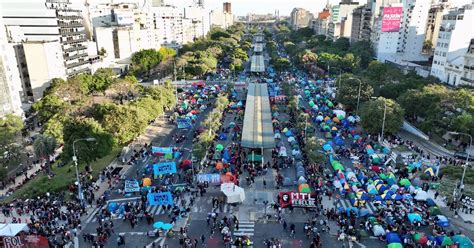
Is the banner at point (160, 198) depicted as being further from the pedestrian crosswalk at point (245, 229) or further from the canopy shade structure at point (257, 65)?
the canopy shade structure at point (257, 65)

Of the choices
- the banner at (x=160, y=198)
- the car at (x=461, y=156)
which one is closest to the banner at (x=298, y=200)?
the banner at (x=160, y=198)

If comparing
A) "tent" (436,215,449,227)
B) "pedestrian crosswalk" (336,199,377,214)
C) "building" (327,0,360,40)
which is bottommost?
"pedestrian crosswalk" (336,199,377,214)

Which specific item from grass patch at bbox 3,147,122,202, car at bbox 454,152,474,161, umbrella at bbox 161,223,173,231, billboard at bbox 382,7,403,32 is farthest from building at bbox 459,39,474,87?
grass patch at bbox 3,147,122,202

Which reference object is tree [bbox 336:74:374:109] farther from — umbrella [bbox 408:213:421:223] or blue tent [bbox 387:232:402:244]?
blue tent [bbox 387:232:402:244]

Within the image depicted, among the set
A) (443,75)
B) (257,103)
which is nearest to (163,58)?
(257,103)

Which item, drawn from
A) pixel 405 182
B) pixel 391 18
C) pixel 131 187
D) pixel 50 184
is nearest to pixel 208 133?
pixel 131 187
